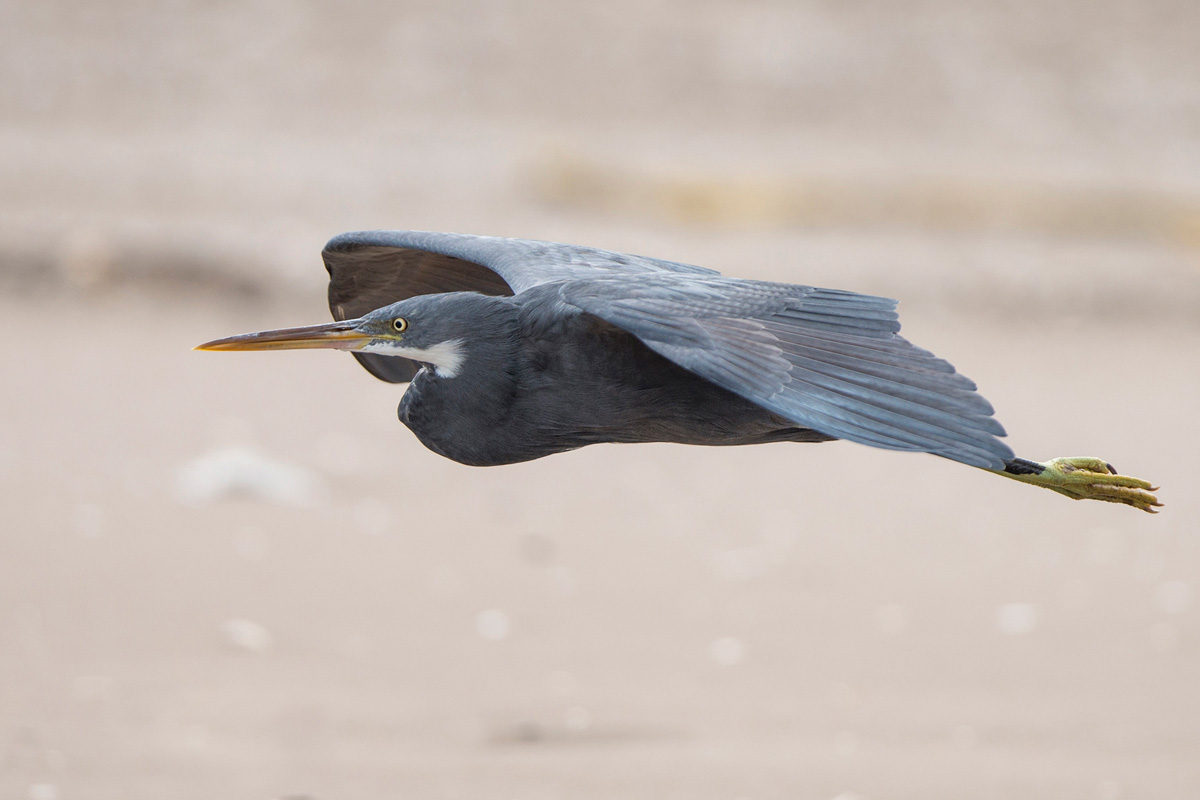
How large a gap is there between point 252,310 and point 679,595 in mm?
5705

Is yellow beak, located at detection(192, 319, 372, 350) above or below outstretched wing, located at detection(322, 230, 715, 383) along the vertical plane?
below

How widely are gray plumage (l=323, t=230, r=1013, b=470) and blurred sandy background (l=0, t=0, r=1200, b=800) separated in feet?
7.74

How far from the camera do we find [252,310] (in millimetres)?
11789

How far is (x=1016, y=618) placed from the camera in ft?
23.8

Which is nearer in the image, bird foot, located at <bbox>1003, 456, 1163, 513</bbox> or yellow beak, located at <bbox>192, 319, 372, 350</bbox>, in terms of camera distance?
yellow beak, located at <bbox>192, 319, 372, 350</bbox>

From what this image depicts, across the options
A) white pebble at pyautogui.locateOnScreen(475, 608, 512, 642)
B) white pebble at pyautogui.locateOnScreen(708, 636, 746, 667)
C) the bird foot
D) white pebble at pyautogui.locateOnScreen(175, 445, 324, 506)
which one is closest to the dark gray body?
the bird foot

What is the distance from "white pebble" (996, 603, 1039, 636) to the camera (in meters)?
7.10

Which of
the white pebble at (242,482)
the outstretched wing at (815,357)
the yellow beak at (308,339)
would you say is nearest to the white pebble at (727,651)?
the white pebble at (242,482)

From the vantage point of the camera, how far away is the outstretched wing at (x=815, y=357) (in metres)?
2.86

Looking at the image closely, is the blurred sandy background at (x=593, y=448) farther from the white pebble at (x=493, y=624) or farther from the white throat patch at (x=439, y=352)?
the white throat patch at (x=439, y=352)

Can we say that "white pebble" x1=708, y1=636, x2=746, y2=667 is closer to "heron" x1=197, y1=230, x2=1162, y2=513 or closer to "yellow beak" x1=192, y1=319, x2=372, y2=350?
"heron" x1=197, y1=230, x2=1162, y2=513

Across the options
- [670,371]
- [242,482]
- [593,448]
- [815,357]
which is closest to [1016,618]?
[593,448]

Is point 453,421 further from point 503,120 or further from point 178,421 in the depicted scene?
point 503,120

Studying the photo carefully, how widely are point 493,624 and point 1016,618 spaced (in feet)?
8.51
